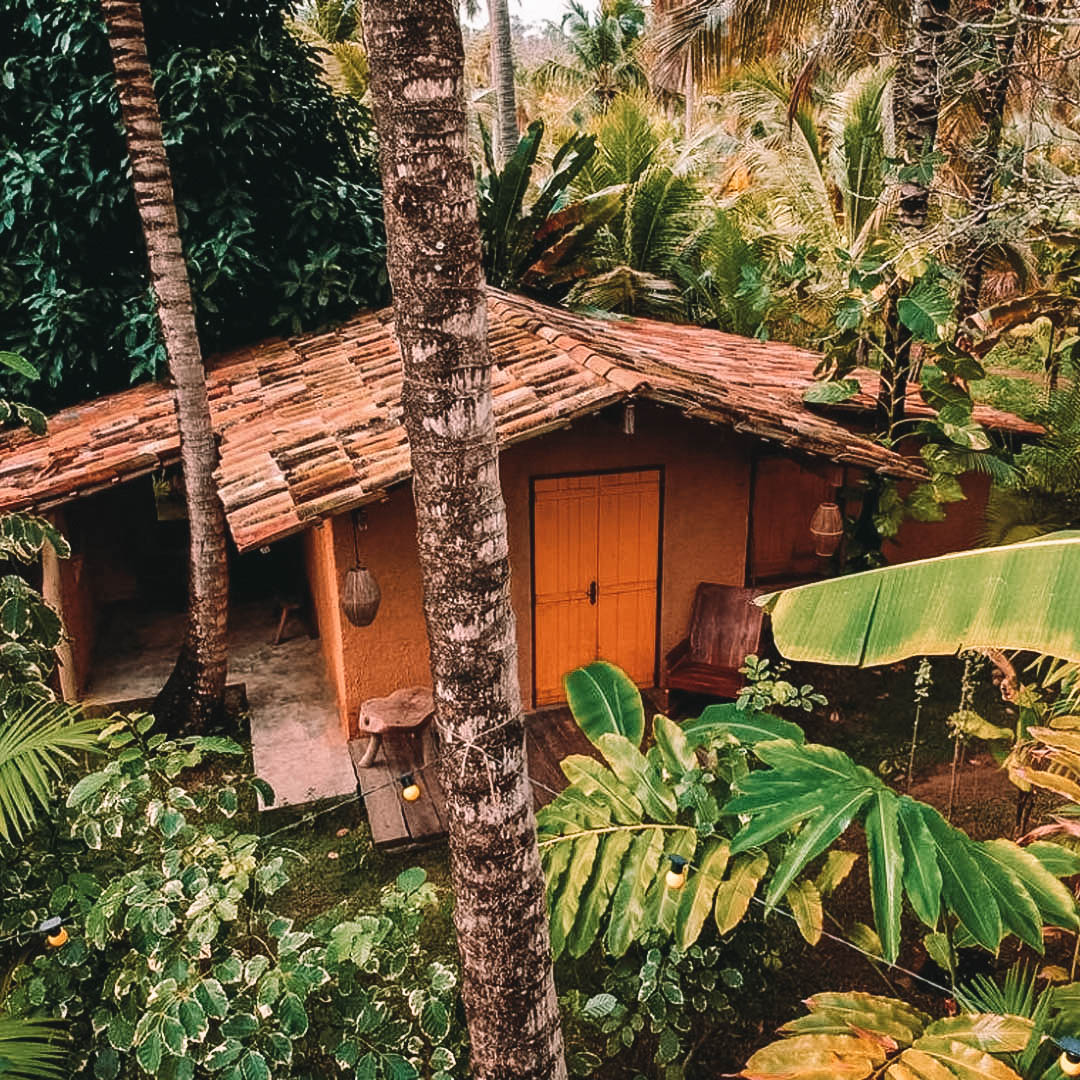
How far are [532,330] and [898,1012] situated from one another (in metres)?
6.13

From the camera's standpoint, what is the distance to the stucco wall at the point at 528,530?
7.34 metres

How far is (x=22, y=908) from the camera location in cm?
348

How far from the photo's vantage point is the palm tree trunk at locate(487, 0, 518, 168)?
44.1 ft

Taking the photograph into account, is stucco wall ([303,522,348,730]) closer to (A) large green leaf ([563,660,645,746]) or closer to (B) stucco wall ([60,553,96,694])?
(B) stucco wall ([60,553,96,694])

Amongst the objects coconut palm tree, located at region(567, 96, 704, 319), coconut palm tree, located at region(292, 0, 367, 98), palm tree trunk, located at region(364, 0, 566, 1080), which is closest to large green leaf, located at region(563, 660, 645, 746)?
palm tree trunk, located at region(364, 0, 566, 1080)

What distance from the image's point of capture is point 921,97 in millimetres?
7387

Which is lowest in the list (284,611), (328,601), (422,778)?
(284,611)

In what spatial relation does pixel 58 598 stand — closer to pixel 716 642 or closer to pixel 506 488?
pixel 506 488

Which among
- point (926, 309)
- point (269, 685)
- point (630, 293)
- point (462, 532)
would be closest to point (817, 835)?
point (462, 532)

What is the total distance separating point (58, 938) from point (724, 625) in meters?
6.18

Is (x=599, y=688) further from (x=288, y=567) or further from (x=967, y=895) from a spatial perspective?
(x=288, y=567)

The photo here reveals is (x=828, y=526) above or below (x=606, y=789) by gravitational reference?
below

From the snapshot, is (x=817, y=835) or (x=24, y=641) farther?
(x=24, y=641)

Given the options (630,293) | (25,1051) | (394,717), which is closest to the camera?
(25,1051)
